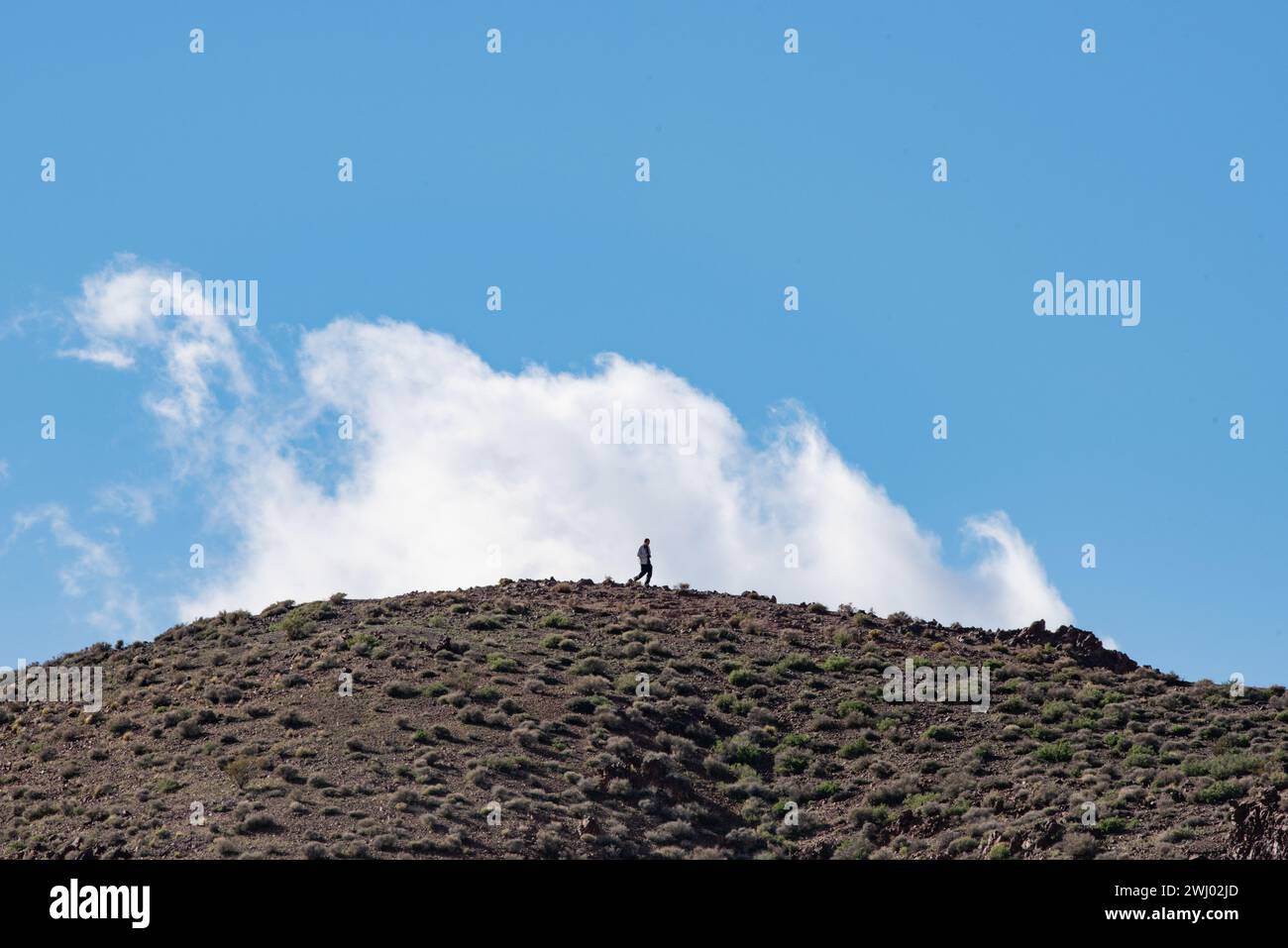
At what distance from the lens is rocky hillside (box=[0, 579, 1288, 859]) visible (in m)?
33.9

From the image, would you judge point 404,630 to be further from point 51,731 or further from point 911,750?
point 911,750

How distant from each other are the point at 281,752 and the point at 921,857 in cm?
1467
